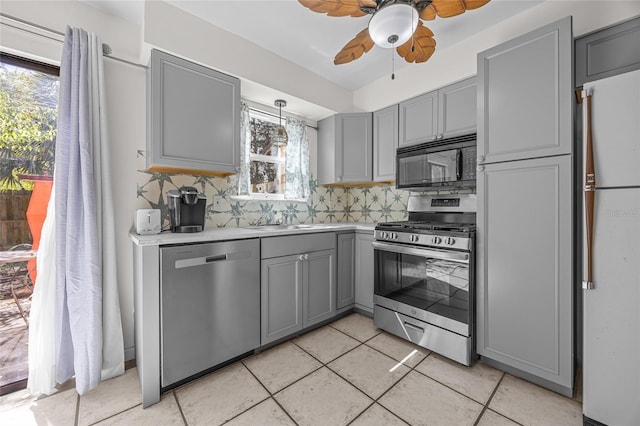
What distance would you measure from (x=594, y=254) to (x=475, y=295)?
736mm

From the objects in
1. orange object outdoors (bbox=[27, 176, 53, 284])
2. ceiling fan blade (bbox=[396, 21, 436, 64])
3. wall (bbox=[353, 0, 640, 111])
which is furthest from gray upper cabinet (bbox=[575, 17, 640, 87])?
orange object outdoors (bbox=[27, 176, 53, 284])

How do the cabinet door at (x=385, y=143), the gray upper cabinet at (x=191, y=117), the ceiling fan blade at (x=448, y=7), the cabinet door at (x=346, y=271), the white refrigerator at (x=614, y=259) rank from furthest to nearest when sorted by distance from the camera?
the cabinet door at (x=385, y=143) → the cabinet door at (x=346, y=271) → the gray upper cabinet at (x=191, y=117) → the ceiling fan blade at (x=448, y=7) → the white refrigerator at (x=614, y=259)

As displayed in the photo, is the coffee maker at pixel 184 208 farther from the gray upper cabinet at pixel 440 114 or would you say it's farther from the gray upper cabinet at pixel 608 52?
the gray upper cabinet at pixel 608 52

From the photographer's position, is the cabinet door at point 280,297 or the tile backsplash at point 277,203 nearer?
the cabinet door at point 280,297

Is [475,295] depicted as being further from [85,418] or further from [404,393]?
[85,418]

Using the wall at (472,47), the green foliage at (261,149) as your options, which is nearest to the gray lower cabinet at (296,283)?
the green foliage at (261,149)

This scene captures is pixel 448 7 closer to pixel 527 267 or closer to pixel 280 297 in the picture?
pixel 527 267

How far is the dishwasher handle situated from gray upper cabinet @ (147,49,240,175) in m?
0.74

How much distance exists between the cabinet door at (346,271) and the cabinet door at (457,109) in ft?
4.31

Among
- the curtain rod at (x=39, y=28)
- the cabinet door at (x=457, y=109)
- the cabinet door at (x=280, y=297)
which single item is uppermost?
the curtain rod at (x=39, y=28)

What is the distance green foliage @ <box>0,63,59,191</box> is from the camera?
5.30ft

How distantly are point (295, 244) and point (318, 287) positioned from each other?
0.49m

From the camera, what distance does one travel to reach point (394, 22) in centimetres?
130

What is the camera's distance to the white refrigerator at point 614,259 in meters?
1.21
